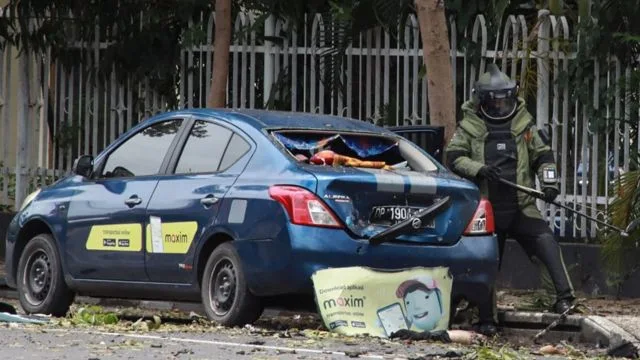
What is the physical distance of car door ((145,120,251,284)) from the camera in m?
10.5

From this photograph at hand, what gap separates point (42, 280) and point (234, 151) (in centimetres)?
205

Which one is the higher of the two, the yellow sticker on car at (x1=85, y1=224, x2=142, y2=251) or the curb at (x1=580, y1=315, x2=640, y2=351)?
the yellow sticker on car at (x1=85, y1=224, x2=142, y2=251)

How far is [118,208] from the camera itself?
1120 cm

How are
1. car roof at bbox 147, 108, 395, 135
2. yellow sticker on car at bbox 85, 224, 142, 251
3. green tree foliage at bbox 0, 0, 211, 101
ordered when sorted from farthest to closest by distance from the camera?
green tree foliage at bbox 0, 0, 211, 101 < yellow sticker on car at bbox 85, 224, 142, 251 < car roof at bbox 147, 108, 395, 135

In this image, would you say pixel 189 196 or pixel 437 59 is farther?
pixel 437 59

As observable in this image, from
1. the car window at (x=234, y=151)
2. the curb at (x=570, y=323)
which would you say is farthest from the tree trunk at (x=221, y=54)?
the car window at (x=234, y=151)

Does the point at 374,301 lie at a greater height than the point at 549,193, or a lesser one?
lesser

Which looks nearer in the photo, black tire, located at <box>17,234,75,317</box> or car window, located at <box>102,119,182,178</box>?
car window, located at <box>102,119,182,178</box>

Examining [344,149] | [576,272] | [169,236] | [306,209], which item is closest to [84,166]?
[169,236]

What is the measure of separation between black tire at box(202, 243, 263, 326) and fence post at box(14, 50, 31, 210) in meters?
6.73

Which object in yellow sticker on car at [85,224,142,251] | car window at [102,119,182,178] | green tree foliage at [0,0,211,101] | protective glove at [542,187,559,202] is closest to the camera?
yellow sticker on car at [85,224,142,251]

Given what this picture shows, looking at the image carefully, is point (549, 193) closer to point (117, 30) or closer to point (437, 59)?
point (437, 59)

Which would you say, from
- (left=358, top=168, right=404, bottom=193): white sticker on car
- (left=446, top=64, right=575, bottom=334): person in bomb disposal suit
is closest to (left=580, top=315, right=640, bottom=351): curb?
(left=446, top=64, right=575, bottom=334): person in bomb disposal suit

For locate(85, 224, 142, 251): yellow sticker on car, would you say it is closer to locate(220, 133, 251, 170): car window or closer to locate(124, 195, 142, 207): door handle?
locate(124, 195, 142, 207): door handle
